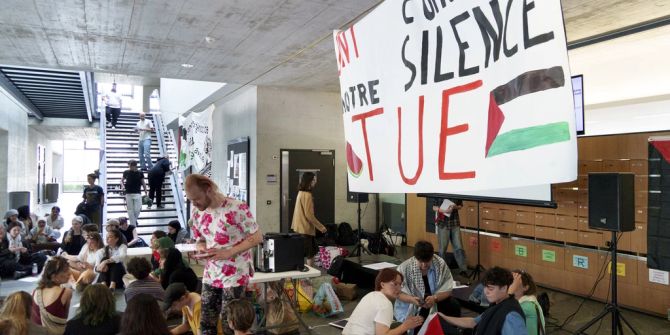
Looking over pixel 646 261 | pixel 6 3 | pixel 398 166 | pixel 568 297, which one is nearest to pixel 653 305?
pixel 646 261

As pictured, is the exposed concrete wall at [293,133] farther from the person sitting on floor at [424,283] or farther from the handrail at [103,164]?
the person sitting on floor at [424,283]

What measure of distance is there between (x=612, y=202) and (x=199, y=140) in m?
8.00

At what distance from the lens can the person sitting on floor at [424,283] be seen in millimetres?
4391

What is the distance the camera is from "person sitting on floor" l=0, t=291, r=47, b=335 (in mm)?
3084

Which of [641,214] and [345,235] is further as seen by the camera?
[345,235]

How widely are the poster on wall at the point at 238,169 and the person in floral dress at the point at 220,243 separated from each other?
23.0 ft

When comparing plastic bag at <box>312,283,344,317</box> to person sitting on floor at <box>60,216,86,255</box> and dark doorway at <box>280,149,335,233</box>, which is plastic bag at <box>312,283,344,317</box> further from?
person sitting on floor at <box>60,216,86,255</box>

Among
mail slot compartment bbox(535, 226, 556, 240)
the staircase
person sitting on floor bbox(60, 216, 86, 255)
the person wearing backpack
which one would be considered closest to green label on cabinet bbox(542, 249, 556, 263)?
mail slot compartment bbox(535, 226, 556, 240)

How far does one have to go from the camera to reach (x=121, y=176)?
1391 cm

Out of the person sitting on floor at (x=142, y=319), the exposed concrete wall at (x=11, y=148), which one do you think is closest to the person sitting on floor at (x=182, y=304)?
the person sitting on floor at (x=142, y=319)

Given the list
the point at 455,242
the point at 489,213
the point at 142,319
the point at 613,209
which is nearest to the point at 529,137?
the point at 142,319

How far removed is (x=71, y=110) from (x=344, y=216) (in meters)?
13.3

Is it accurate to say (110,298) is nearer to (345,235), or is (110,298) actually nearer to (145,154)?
(345,235)

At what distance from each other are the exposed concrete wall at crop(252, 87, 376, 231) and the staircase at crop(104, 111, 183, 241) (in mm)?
3667
